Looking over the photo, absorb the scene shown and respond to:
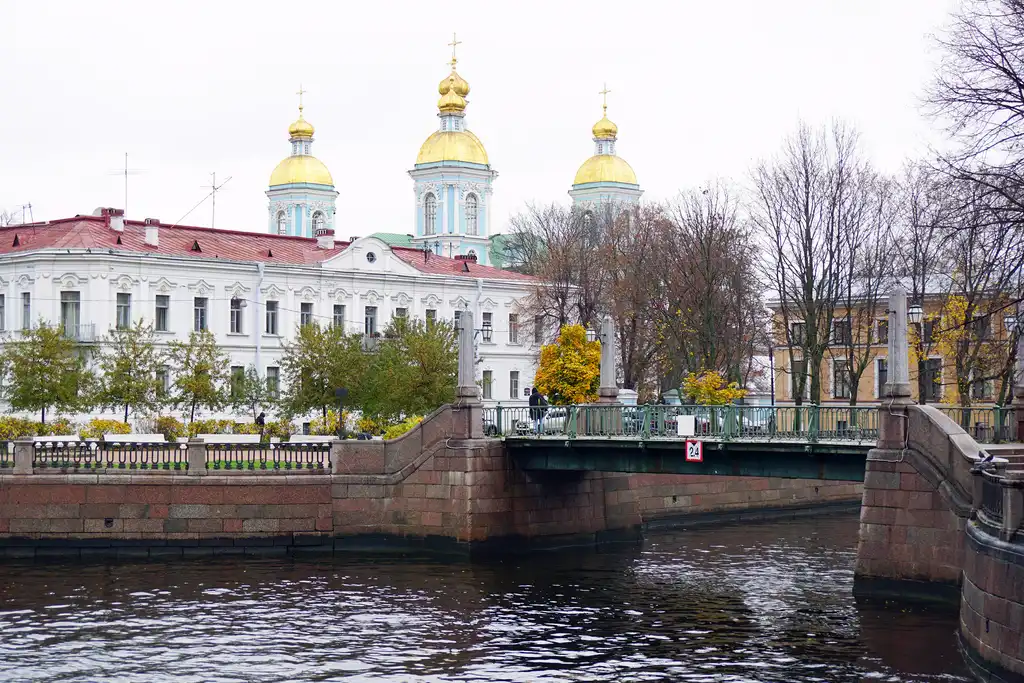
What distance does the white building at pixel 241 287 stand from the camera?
61.2 metres

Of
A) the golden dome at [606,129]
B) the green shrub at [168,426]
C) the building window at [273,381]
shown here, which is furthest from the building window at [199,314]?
the golden dome at [606,129]

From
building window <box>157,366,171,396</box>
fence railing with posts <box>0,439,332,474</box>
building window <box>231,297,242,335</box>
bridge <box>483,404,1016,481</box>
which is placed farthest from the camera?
building window <box>231,297,242,335</box>

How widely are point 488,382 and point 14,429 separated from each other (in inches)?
1137

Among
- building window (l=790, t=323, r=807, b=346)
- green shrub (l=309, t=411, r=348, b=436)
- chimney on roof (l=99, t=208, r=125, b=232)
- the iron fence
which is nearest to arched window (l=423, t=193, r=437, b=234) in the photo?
chimney on roof (l=99, t=208, r=125, b=232)

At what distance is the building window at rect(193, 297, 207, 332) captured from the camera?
64438mm

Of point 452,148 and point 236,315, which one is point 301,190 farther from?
point 236,315

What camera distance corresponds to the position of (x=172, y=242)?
2596 inches

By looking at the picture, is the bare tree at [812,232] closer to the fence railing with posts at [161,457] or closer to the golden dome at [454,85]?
the fence railing with posts at [161,457]

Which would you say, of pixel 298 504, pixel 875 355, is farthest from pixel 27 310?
pixel 875 355

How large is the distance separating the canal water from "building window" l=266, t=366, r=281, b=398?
23183mm

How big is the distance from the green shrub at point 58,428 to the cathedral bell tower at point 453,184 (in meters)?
51.8

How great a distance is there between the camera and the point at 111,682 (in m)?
25.2

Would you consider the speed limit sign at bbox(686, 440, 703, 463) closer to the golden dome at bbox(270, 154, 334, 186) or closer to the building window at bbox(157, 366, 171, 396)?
the building window at bbox(157, 366, 171, 396)

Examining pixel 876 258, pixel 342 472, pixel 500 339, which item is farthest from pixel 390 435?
pixel 500 339
